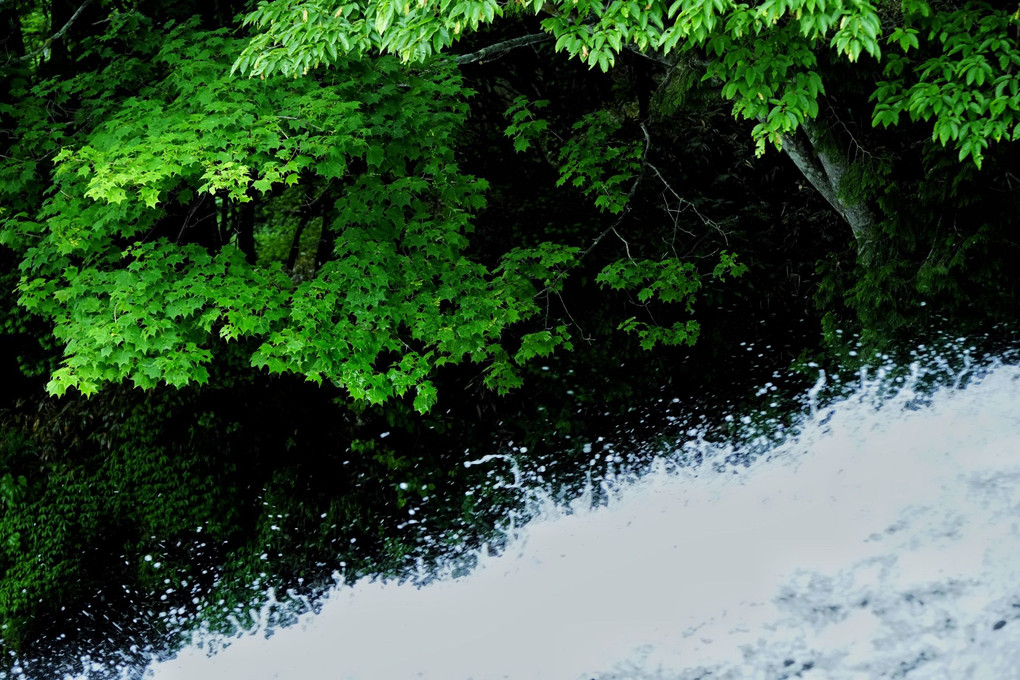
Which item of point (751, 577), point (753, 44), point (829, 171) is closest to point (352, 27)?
point (753, 44)

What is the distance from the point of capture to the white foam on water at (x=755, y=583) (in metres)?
5.39

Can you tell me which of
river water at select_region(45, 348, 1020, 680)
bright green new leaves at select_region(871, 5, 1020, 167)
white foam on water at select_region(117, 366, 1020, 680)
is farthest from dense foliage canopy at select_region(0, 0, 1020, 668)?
white foam on water at select_region(117, 366, 1020, 680)

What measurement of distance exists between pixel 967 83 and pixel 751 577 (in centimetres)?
355

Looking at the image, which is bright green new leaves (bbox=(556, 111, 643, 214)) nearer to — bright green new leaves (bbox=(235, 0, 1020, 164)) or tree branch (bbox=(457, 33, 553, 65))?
tree branch (bbox=(457, 33, 553, 65))

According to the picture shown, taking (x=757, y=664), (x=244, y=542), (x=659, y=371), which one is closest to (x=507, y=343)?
(x=659, y=371)

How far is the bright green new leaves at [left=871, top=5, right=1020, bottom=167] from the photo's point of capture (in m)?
5.71

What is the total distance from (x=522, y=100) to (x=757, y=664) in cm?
604

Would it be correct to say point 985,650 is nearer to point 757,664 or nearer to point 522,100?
point 757,664

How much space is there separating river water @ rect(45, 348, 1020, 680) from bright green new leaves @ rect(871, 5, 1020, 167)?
90.7 inches

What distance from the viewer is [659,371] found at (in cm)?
1014

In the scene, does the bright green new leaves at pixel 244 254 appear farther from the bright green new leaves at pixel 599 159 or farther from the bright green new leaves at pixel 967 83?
the bright green new leaves at pixel 967 83

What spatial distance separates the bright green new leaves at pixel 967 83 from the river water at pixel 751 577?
2304 millimetres

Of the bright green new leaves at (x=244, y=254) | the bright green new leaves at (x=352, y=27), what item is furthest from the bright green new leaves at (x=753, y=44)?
the bright green new leaves at (x=244, y=254)

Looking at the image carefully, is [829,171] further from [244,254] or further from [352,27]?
[244,254]
